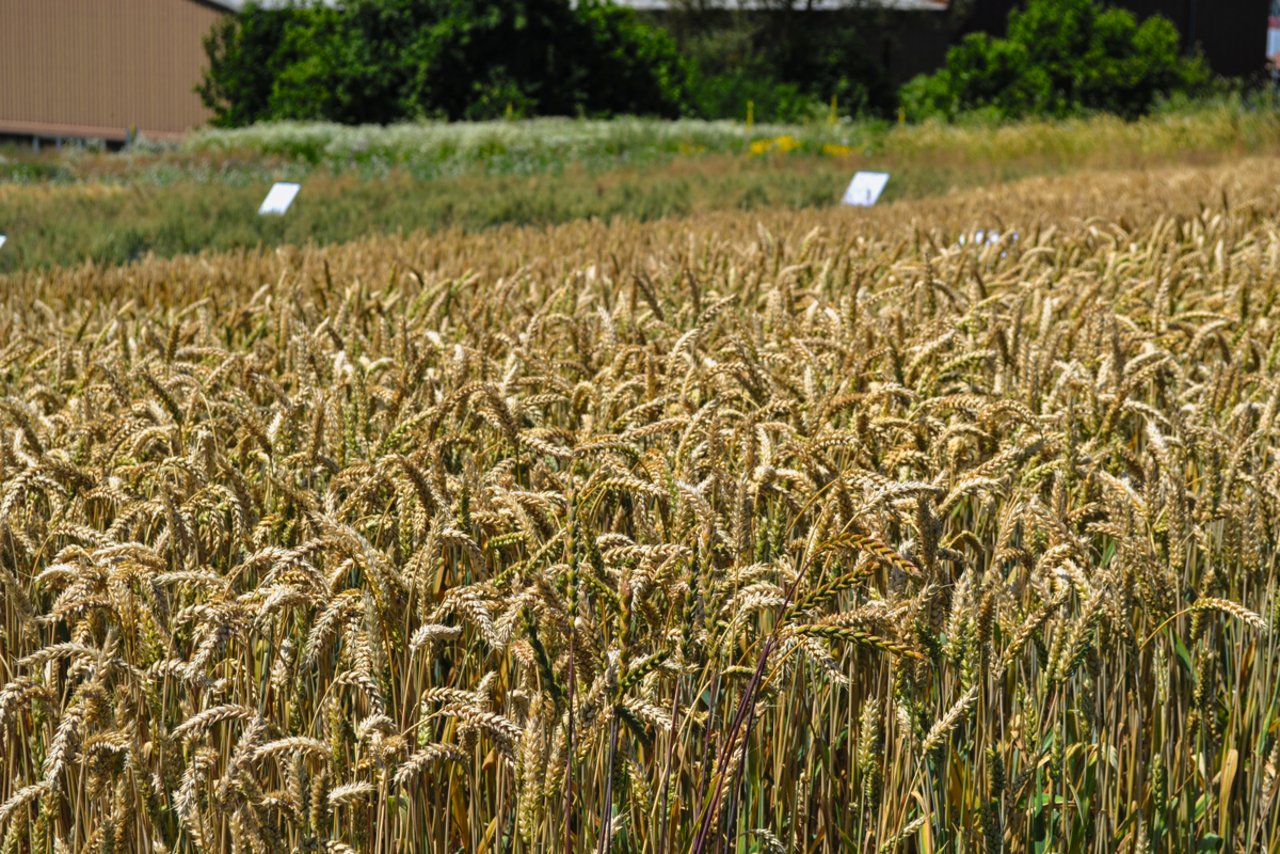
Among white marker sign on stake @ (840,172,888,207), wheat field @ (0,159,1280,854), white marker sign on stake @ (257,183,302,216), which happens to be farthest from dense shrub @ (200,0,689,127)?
wheat field @ (0,159,1280,854)

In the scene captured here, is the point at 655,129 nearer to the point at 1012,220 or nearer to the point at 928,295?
the point at 1012,220

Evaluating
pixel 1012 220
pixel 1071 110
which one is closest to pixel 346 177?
pixel 1012 220

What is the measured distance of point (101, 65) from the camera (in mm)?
30766

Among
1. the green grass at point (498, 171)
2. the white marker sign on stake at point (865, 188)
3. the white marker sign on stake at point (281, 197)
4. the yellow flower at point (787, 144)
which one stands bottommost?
the yellow flower at point (787, 144)

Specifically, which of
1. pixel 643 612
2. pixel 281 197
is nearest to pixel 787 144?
pixel 281 197

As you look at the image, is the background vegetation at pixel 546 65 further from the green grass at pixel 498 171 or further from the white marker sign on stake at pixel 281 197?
the white marker sign on stake at pixel 281 197

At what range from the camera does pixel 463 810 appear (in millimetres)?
1804

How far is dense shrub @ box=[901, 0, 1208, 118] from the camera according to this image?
25547mm

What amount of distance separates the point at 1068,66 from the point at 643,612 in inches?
1023

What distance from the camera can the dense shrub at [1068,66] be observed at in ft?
83.8

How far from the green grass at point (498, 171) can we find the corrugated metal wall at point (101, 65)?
821 cm

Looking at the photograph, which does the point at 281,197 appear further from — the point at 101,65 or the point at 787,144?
the point at 101,65

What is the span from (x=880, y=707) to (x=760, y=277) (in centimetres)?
313

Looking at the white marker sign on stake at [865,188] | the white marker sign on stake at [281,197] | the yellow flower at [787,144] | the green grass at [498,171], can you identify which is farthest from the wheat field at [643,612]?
the yellow flower at [787,144]
